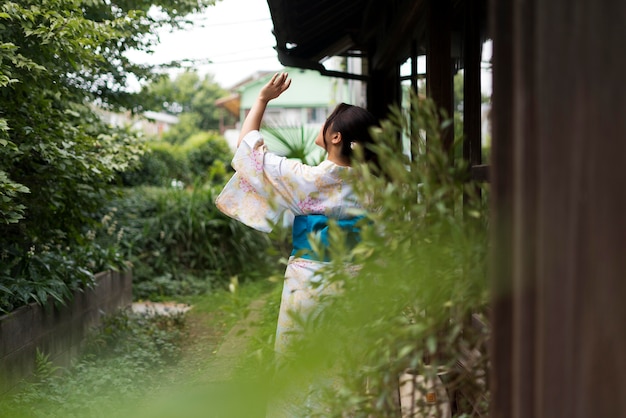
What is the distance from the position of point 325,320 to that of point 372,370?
9.9 inches

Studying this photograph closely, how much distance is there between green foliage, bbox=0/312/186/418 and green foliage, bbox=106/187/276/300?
7.19ft

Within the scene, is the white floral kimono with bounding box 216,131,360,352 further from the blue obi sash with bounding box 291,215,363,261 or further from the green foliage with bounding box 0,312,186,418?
the green foliage with bounding box 0,312,186,418

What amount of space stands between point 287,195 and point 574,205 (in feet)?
5.86

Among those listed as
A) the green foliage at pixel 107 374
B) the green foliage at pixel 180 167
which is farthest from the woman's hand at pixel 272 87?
the green foliage at pixel 180 167

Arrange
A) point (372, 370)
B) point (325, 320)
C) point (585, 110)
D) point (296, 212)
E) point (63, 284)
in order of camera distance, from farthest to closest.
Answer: point (63, 284), point (296, 212), point (325, 320), point (372, 370), point (585, 110)

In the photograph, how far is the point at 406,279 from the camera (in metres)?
1.73

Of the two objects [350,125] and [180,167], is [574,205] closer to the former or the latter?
[350,125]

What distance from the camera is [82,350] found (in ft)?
16.7

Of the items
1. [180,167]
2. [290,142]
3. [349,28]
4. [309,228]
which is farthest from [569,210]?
[180,167]

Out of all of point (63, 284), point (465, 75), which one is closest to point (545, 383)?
point (465, 75)

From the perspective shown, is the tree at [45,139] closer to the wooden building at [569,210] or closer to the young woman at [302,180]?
the young woman at [302,180]

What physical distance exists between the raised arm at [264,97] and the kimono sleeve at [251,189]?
42mm

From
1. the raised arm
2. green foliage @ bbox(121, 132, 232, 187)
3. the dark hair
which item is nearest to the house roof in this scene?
the dark hair

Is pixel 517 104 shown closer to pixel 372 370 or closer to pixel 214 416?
pixel 372 370
